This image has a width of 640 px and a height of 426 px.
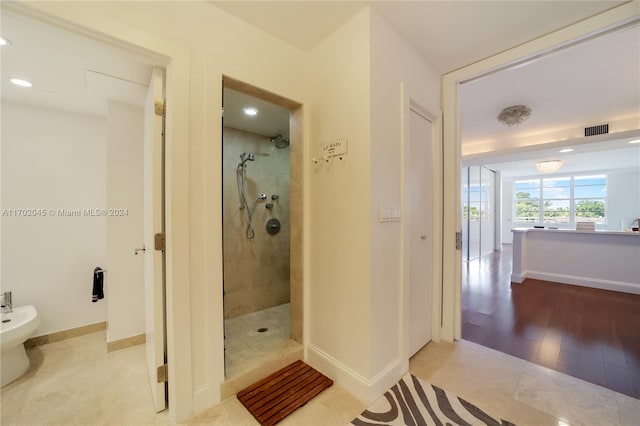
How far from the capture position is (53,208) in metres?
2.34

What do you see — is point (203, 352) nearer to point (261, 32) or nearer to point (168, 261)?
→ point (168, 261)

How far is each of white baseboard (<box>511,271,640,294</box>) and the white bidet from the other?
6.17 m

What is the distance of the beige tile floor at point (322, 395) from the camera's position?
1.44 m

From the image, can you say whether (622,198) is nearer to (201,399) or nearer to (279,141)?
(279,141)

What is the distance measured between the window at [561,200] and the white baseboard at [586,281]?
5.66m

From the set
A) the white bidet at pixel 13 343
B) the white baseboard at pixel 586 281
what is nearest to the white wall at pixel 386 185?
the white bidet at pixel 13 343

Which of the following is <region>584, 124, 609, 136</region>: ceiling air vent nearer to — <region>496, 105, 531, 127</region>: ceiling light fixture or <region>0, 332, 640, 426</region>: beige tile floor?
<region>496, 105, 531, 127</region>: ceiling light fixture

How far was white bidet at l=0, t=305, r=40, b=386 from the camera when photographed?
1.71 m

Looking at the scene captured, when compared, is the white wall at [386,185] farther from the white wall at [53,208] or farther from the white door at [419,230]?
the white wall at [53,208]

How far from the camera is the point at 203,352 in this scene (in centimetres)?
149

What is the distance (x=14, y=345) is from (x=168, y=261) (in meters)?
1.53

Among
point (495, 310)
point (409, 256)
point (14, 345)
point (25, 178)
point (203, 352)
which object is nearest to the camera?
point (203, 352)

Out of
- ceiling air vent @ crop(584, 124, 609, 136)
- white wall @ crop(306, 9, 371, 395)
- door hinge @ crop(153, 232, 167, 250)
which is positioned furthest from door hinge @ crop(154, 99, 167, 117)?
ceiling air vent @ crop(584, 124, 609, 136)

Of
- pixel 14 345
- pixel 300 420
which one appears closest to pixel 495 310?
pixel 300 420
